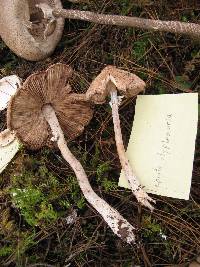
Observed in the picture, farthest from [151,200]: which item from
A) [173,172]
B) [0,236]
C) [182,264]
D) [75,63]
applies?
[75,63]

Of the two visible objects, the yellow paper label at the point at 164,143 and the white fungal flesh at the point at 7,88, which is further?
the white fungal flesh at the point at 7,88

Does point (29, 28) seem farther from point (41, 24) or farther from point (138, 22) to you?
point (138, 22)

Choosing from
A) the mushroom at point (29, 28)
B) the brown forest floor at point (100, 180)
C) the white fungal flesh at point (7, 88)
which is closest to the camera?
the brown forest floor at point (100, 180)

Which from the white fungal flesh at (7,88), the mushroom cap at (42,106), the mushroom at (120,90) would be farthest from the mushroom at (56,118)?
the white fungal flesh at (7,88)

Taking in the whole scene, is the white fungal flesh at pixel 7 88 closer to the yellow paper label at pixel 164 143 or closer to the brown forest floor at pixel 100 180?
the brown forest floor at pixel 100 180

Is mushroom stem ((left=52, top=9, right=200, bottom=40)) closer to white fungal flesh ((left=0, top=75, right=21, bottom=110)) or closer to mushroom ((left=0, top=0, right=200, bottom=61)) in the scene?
mushroom ((left=0, top=0, right=200, bottom=61))

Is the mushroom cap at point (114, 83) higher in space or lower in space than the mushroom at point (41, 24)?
lower
